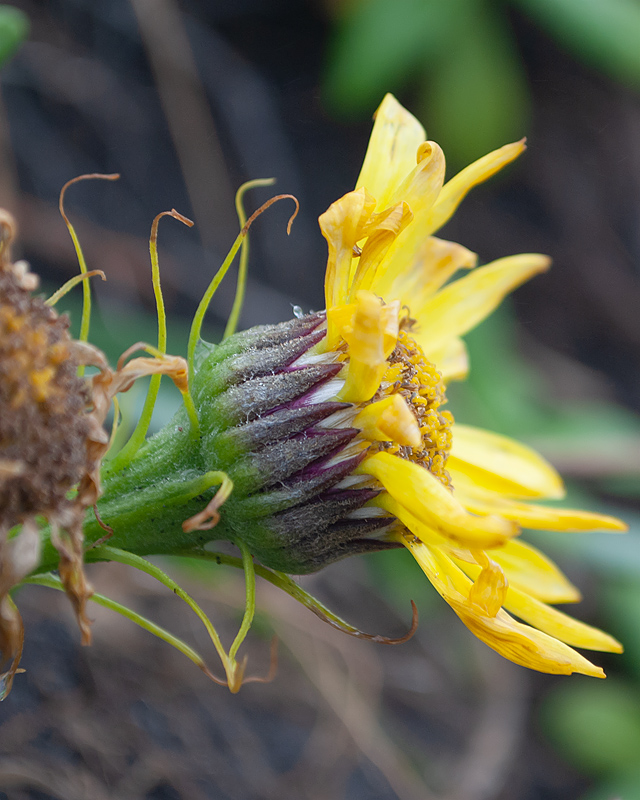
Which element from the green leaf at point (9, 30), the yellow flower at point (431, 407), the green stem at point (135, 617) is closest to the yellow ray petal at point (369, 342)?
the yellow flower at point (431, 407)

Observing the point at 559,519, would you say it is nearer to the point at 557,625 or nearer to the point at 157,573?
the point at 557,625

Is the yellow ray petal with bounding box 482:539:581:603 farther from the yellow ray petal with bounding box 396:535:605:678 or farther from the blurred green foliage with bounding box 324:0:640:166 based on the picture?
the blurred green foliage with bounding box 324:0:640:166

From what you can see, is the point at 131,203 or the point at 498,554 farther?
the point at 131,203

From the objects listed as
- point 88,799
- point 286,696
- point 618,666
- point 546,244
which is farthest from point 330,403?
point 546,244

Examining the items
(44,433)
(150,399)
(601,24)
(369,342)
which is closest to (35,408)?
(44,433)

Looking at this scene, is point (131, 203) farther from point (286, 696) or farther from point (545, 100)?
point (545, 100)

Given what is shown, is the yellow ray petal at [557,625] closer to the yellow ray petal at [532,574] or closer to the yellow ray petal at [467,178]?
the yellow ray petal at [532,574]

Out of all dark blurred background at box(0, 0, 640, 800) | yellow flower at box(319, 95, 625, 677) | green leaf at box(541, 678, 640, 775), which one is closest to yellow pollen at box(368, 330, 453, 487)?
yellow flower at box(319, 95, 625, 677)
